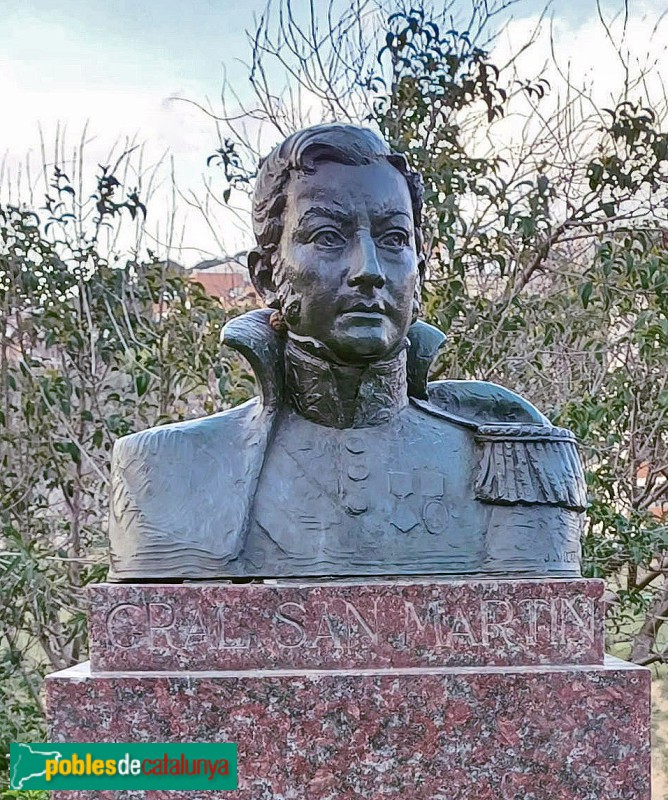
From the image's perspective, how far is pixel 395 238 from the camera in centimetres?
267

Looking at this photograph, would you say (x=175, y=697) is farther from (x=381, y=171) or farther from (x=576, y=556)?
(x=381, y=171)

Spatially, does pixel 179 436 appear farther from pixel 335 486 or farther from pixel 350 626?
pixel 350 626

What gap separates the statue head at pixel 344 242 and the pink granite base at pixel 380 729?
0.80m

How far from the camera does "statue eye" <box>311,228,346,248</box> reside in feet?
8.62

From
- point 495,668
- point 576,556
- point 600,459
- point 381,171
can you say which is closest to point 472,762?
point 495,668

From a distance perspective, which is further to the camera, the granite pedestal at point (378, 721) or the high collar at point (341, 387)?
the high collar at point (341, 387)

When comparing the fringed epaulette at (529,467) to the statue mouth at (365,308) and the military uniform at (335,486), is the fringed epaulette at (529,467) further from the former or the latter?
the statue mouth at (365,308)

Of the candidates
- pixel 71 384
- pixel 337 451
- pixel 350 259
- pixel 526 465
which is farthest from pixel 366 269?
pixel 71 384

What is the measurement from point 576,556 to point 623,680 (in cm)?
36

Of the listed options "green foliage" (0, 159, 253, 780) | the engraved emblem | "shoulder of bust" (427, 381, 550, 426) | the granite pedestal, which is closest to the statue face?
the engraved emblem

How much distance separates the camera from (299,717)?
2400 mm

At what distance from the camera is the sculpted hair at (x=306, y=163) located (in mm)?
2678

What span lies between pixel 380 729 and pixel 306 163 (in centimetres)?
133

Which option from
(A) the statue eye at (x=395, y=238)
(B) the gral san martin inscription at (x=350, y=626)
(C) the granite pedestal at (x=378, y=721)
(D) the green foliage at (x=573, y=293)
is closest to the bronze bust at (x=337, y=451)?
(A) the statue eye at (x=395, y=238)
